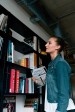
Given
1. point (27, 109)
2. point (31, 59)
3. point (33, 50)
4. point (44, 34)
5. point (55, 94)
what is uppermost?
point (44, 34)

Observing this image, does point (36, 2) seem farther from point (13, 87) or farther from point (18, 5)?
point (13, 87)

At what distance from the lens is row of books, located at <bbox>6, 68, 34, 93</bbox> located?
1.71 meters

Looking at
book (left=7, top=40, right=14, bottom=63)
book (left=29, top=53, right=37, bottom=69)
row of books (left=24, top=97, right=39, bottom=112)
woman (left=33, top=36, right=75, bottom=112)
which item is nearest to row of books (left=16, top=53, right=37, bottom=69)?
book (left=29, top=53, right=37, bottom=69)

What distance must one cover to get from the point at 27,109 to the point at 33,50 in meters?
0.89

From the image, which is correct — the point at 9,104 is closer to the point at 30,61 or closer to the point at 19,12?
the point at 30,61

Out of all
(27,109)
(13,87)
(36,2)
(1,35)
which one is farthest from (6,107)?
Answer: (36,2)

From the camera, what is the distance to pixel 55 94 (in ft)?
4.73

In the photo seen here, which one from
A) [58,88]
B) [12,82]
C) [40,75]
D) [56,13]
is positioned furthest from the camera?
[56,13]

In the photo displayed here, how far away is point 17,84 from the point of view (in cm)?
184

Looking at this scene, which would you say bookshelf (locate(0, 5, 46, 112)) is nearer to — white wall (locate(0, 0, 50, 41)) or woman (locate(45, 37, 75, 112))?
white wall (locate(0, 0, 50, 41))

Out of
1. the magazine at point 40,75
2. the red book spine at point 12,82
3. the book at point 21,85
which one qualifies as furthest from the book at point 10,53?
the magazine at point 40,75

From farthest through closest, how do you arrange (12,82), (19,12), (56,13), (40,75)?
(56,13), (19,12), (40,75), (12,82)

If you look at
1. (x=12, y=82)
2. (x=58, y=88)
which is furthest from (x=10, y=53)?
(x=58, y=88)

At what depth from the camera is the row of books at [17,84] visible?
1714mm
